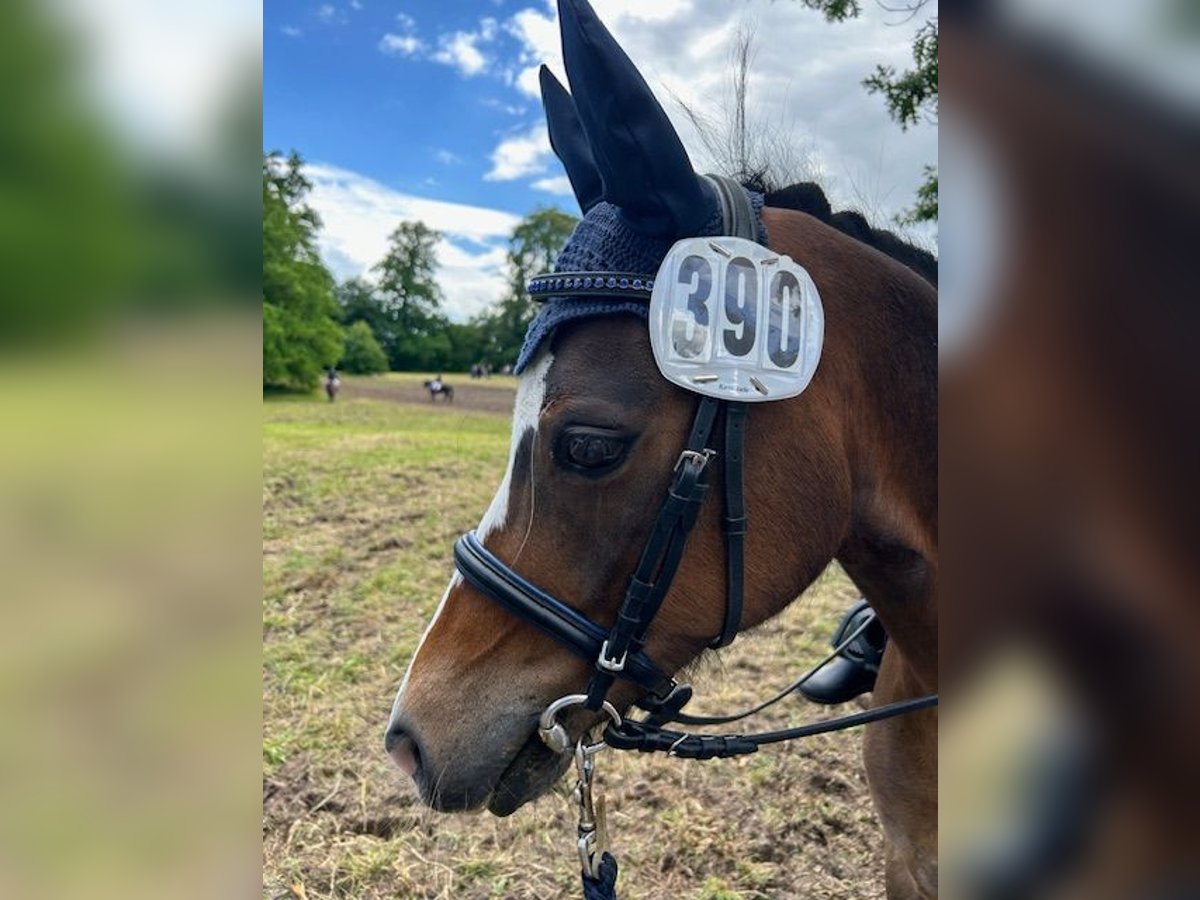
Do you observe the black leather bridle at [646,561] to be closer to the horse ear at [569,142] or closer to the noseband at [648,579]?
→ the noseband at [648,579]

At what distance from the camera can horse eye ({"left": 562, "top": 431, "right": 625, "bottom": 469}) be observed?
1291 millimetres

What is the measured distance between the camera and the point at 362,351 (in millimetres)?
16891

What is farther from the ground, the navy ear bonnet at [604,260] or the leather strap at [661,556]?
the navy ear bonnet at [604,260]

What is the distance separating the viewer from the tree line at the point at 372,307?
2.97 meters

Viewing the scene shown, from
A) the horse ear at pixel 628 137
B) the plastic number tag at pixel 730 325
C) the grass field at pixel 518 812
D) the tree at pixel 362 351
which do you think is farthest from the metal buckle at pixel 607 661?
the tree at pixel 362 351

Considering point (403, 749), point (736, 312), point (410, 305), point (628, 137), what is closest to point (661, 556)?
point (736, 312)

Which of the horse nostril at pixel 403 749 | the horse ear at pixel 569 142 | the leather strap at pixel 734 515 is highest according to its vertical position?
the horse ear at pixel 569 142

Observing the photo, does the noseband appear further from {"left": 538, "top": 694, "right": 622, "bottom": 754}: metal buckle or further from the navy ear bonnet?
the navy ear bonnet

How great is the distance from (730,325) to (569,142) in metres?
0.68

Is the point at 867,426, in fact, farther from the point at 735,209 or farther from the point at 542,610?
the point at 542,610
